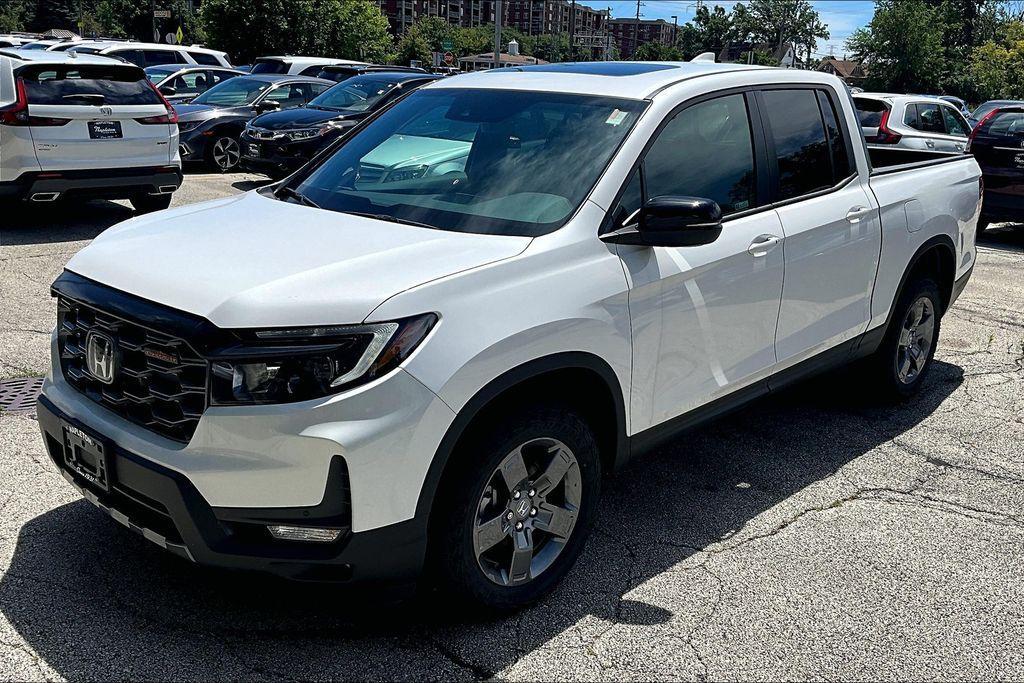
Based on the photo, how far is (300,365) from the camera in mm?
2873

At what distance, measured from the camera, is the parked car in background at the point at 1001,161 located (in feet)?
38.3

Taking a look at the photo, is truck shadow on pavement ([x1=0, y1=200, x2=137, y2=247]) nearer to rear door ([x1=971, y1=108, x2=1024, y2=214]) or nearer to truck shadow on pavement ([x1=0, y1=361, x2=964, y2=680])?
truck shadow on pavement ([x1=0, y1=361, x2=964, y2=680])

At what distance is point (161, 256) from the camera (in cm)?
331

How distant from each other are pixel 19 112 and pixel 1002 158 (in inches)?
418

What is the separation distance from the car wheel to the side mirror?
12.1 metres

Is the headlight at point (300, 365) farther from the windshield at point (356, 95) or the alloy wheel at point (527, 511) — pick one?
the windshield at point (356, 95)

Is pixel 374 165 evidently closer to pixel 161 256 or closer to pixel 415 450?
pixel 161 256

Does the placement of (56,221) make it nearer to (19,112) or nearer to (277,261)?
(19,112)

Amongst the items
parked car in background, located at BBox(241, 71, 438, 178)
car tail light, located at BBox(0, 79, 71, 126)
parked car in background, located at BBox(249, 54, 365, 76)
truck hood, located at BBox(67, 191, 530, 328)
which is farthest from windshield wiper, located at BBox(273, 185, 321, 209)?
parked car in background, located at BBox(249, 54, 365, 76)

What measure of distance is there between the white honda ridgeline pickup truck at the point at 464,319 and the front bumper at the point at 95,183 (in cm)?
594

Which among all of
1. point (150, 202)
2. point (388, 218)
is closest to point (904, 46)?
point (150, 202)

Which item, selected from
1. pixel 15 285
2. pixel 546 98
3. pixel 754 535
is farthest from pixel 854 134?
pixel 15 285

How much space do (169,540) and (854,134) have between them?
150 inches

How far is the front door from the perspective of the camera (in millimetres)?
3719
